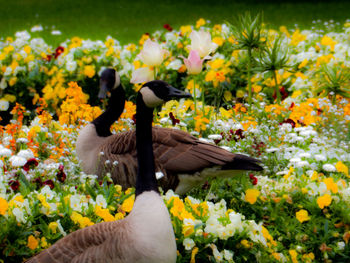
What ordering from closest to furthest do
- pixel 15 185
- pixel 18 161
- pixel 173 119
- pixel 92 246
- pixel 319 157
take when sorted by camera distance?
pixel 92 246 < pixel 15 185 < pixel 18 161 < pixel 319 157 < pixel 173 119

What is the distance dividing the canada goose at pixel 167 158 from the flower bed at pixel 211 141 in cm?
16

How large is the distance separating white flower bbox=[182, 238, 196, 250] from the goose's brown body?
2.58 feet

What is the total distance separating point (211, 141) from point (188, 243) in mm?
1566

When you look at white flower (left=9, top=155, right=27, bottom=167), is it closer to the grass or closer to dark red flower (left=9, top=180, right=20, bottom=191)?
dark red flower (left=9, top=180, right=20, bottom=191)

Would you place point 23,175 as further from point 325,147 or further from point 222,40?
point 222,40

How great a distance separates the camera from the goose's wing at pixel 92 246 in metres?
2.40

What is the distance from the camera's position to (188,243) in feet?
8.96

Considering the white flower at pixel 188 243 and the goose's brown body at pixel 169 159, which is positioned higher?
the goose's brown body at pixel 169 159

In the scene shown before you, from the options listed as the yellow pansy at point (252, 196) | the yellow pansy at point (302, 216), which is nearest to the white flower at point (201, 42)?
the yellow pansy at point (252, 196)

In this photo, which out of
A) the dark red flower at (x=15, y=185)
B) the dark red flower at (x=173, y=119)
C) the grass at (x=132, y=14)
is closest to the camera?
the dark red flower at (x=15, y=185)

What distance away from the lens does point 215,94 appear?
6.29 m

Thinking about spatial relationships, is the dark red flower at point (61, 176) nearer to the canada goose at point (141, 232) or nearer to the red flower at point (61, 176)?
the red flower at point (61, 176)

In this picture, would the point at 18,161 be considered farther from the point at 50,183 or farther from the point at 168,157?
the point at 168,157

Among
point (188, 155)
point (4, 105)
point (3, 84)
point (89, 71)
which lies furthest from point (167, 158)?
point (3, 84)
